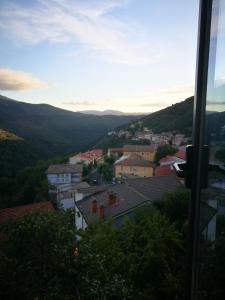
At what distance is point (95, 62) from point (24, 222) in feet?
5.79

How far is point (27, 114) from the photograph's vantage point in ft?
102

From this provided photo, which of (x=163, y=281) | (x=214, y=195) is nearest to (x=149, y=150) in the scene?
(x=163, y=281)

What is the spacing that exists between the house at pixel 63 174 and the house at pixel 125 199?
865cm

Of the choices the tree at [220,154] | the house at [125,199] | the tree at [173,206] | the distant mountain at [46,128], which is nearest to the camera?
the tree at [220,154]

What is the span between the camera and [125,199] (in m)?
6.22

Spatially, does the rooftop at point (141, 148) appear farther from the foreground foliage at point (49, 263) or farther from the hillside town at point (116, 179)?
the foreground foliage at point (49, 263)

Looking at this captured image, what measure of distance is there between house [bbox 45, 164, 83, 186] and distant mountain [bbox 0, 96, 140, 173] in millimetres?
1625

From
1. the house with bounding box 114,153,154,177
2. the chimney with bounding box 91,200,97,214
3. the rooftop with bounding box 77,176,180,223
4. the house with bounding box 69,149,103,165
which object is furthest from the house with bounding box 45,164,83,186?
the chimney with bounding box 91,200,97,214

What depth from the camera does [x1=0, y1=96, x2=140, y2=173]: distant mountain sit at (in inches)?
702

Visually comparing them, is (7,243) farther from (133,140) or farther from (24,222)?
(133,140)

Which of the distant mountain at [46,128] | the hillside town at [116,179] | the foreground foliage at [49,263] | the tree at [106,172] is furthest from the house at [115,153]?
the foreground foliage at [49,263]

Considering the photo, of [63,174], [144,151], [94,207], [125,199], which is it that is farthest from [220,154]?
[144,151]

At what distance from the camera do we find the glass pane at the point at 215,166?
1.81 ft

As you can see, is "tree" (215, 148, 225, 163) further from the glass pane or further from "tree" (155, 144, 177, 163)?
"tree" (155, 144, 177, 163)
